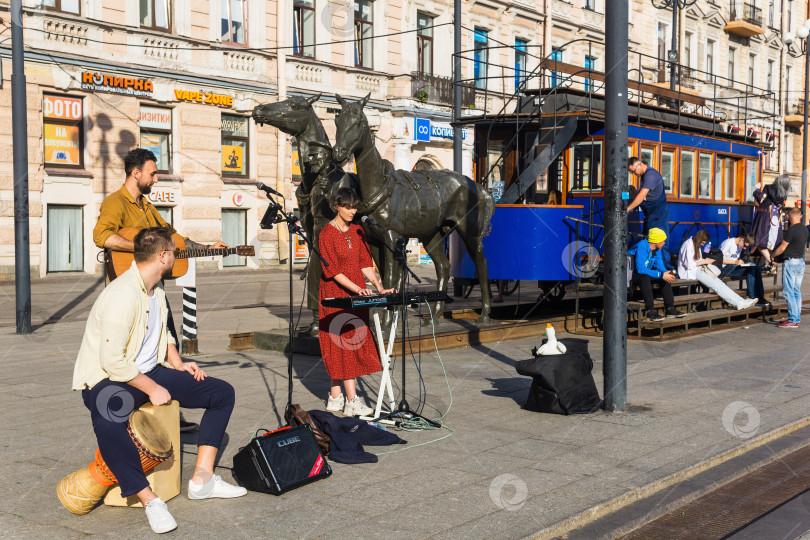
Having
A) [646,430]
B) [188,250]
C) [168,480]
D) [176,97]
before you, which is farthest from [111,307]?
[176,97]

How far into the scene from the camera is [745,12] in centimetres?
5294

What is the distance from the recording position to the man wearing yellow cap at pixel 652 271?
1363cm

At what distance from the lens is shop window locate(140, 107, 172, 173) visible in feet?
85.3

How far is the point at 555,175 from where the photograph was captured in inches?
586

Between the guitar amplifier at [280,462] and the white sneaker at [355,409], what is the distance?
1.67 meters

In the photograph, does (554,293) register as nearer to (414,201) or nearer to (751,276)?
(751,276)

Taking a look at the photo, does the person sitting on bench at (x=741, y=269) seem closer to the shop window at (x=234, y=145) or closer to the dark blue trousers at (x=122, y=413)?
the dark blue trousers at (x=122, y=413)

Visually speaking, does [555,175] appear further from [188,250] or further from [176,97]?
[176,97]

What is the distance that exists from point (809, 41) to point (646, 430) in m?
33.9

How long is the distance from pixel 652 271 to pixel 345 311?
287 inches

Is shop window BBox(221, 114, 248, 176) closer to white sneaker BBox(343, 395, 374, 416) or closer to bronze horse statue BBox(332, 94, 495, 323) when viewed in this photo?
bronze horse statue BBox(332, 94, 495, 323)

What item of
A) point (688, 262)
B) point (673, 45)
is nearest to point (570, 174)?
point (688, 262)

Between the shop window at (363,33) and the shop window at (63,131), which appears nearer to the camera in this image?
the shop window at (63,131)

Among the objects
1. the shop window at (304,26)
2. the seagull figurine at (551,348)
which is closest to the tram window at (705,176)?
the seagull figurine at (551,348)
